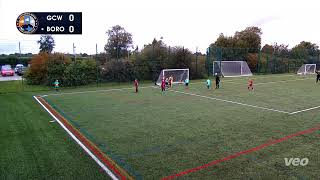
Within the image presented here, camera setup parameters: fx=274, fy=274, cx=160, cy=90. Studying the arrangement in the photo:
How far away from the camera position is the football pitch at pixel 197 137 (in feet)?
24.0

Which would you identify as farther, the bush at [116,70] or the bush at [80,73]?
the bush at [116,70]

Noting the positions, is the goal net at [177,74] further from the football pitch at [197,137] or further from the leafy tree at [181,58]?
the football pitch at [197,137]

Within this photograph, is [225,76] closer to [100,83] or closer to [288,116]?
[100,83]

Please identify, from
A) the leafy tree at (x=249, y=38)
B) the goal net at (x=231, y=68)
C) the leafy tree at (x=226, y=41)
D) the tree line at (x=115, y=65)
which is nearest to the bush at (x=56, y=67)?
the tree line at (x=115, y=65)

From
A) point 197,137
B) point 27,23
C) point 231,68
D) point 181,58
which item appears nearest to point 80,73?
point 181,58

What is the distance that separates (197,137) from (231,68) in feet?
116

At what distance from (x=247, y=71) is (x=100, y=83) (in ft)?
84.5

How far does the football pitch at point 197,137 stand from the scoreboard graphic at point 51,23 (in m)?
4.81

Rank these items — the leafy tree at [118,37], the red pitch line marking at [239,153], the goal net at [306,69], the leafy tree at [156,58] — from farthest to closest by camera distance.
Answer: the leafy tree at [118,37]
the goal net at [306,69]
the leafy tree at [156,58]
the red pitch line marking at [239,153]

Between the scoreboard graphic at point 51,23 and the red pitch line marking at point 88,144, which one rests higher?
the scoreboard graphic at point 51,23

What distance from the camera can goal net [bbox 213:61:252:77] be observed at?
42281 mm

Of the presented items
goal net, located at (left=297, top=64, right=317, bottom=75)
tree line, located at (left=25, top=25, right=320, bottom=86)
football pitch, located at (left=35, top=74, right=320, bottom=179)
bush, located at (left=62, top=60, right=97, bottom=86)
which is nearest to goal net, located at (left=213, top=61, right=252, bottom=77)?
tree line, located at (left=25, top=25, right=320, bottom=86)

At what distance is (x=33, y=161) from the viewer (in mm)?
7957

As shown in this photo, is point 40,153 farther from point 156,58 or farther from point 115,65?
point 156,58
